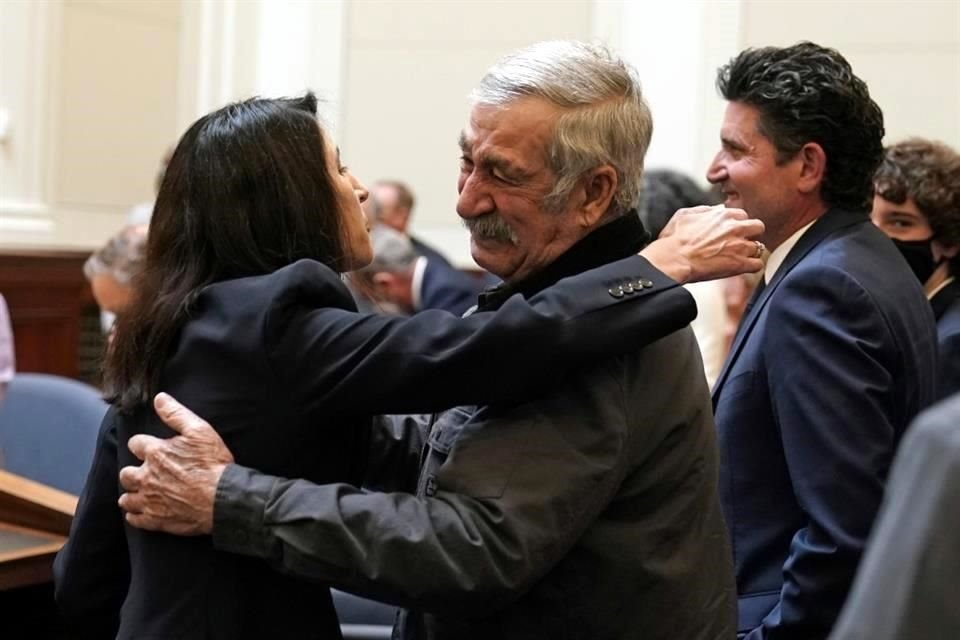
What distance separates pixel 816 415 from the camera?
194 cm

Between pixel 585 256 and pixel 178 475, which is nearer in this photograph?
pixel 178 475

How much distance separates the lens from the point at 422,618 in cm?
169

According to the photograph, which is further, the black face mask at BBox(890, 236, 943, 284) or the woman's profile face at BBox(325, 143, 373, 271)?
the black face mask at BBox(890, 236, 943, 284)

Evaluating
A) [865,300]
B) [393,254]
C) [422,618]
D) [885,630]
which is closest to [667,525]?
[422,618]

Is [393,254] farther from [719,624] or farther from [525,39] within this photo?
[719,624]

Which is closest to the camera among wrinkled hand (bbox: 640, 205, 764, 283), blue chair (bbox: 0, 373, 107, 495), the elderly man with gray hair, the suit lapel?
the elderly man with gray hair

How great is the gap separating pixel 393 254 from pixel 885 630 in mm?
4608

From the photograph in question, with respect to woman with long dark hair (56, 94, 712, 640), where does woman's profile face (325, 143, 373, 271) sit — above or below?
above

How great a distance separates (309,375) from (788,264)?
2.98 feet

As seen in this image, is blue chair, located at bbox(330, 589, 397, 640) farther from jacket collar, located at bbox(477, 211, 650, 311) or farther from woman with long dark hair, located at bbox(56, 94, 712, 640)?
jacket collar, located at bbox(477, 211, 650, 311)

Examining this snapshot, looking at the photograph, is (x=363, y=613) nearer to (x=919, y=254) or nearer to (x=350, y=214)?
(x=350, y=214)

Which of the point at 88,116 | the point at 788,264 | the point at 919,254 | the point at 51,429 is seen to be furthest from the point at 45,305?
the point at 788,264

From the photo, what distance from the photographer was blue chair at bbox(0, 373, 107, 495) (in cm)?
341

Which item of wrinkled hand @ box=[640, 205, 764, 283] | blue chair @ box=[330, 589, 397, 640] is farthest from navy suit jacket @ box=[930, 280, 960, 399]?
wrinkled hand @ box=[640, 205, 764, 283]
